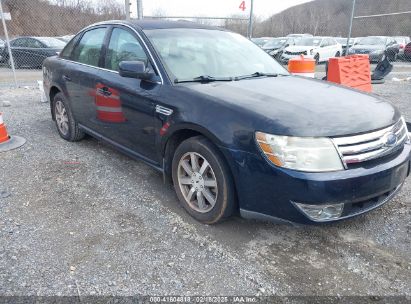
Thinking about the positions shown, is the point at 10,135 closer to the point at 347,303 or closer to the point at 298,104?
the point at 298,104

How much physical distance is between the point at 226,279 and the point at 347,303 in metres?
0.78

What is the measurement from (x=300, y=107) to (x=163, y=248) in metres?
1.49

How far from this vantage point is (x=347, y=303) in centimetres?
224

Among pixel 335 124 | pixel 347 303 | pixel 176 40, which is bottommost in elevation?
pixel 347 303

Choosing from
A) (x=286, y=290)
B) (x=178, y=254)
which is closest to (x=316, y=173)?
(x=286, y=290)

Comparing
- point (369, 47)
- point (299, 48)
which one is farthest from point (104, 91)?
point (369, 47)

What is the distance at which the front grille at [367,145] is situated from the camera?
241cm

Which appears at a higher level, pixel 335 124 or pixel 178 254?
pixel 335 124

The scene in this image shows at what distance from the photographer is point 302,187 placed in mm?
2350

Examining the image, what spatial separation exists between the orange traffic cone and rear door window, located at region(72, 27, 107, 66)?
1.45m

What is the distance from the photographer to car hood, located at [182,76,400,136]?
2445 mm

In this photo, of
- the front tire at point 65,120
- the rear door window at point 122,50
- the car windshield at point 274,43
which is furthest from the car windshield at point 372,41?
the rear door window at point 122,50

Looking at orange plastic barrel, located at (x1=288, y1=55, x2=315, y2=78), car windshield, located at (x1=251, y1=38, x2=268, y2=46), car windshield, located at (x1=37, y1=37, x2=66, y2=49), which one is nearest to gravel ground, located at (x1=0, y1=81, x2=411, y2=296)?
orange plastic barrel, located at (x1=288, y1=55, x2=315, y2=78)

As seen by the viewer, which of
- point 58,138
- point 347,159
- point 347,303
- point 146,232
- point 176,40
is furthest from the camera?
point 58,138
